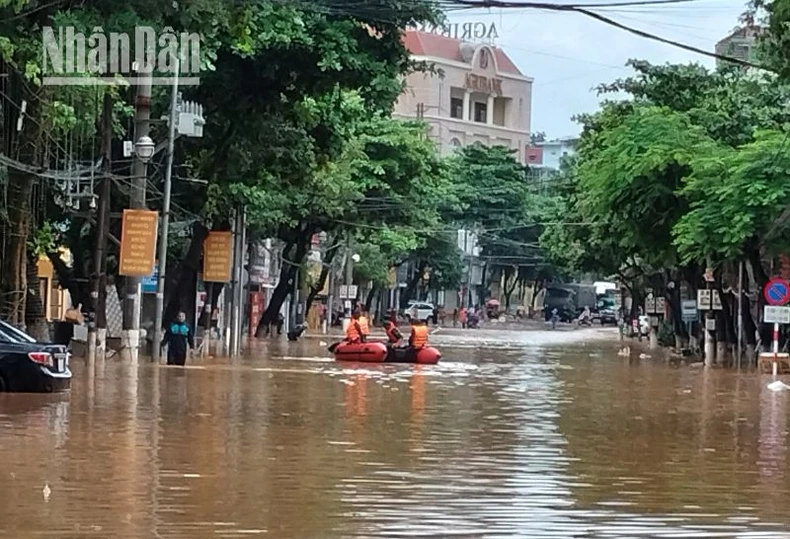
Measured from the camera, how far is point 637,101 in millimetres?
52344

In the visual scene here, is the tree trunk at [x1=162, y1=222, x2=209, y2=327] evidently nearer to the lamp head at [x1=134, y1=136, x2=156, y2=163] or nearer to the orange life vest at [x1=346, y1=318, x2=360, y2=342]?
the orange life vest at [x1=346, y1=318, x2=360, y2=342]

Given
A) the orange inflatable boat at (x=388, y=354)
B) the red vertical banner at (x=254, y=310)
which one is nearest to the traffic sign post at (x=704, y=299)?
the orange inflatable boat at (x=388, y=354)

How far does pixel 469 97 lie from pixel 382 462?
382 feet

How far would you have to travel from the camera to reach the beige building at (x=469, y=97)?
124812mm

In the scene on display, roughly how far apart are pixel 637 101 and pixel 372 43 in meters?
22.8

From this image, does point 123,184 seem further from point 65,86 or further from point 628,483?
point 628,483

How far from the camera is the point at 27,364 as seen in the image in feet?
74.9

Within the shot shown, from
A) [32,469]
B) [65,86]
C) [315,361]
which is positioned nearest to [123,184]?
[315,361]

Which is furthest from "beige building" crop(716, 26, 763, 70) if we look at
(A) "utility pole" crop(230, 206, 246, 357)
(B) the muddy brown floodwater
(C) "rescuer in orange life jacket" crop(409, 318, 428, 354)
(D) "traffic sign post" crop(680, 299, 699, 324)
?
(A) "utility pole" crop(230, 206, 246, 357)

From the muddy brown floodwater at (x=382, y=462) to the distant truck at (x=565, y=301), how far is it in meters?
100

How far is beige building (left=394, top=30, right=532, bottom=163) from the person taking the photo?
125 metres

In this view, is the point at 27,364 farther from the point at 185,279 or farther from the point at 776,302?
the point at 776,302

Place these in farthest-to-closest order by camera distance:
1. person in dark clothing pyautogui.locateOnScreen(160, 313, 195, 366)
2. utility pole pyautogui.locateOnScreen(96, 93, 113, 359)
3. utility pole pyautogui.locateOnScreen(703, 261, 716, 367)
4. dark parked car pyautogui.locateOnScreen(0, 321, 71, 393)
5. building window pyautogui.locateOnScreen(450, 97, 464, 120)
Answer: building window pyautogui.locateOnScreen(450, 97, 464, 120) → utility pole pyautogui.locateOnScreen(703, 261, 716, 367) → person in dark clothing pyautogui.locateOnScreen(160, 313, 195, 366) → utility pole pyautogui.locateOnScreen(96, 93, 113, 359) → dark parked car pyautogui.locateOnScreen(0, 321, 71, 393)

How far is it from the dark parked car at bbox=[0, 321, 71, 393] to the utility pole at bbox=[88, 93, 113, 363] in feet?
32.0
